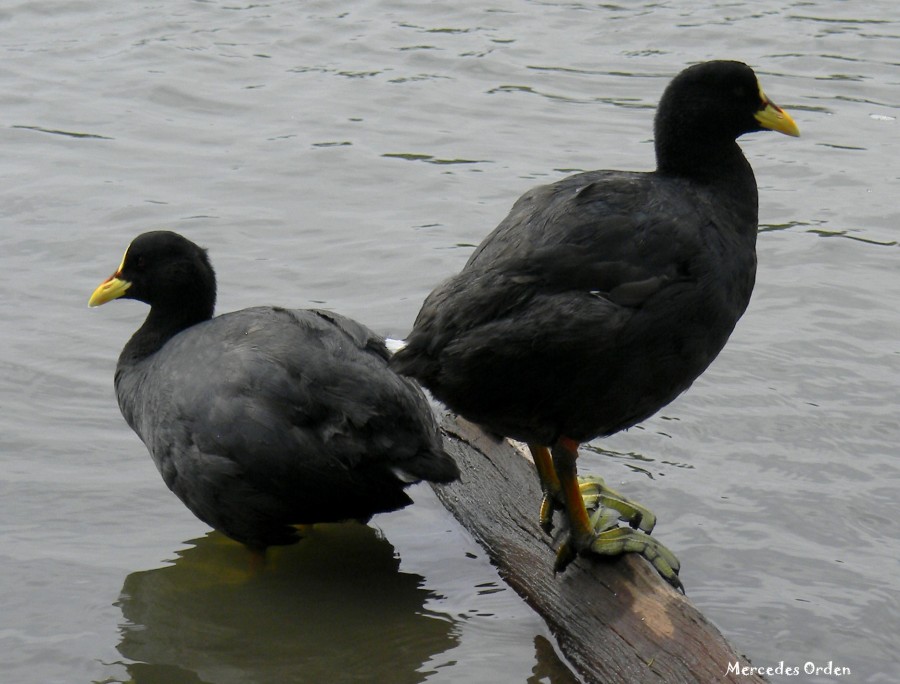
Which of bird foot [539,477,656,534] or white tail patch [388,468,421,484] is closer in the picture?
white tail patch [388,468,421,484]

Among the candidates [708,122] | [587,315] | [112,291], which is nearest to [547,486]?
[587,315]

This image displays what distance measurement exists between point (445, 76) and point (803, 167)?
295 centimetres

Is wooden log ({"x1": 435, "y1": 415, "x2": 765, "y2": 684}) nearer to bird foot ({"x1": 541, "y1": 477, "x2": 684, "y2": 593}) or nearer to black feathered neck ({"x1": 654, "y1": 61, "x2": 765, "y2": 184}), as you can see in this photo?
bird foot ({"x1": 541, "y1": 477, "x2": 684, "y2": 593})

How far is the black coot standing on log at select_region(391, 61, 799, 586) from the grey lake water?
2.64ft

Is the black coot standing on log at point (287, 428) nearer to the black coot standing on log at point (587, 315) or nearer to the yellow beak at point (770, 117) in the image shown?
the black coot standing on log at point (587, 315)

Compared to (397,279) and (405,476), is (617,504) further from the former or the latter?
(397,279)

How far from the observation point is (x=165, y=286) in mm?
5398

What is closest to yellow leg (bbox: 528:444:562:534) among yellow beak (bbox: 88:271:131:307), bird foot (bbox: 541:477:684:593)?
bird foot (bbox: 541:477:684:593)

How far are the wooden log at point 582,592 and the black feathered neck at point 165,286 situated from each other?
1.12 metres

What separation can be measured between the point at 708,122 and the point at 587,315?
0.96m

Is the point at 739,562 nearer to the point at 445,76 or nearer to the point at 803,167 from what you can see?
the point at 803,167

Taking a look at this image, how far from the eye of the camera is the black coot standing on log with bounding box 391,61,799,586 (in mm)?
3861

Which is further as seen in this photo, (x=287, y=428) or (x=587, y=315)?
(x=287, y=428)

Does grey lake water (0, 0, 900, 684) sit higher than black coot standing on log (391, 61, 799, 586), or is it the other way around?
black coot standing on log (391, 61, 799, 586)
